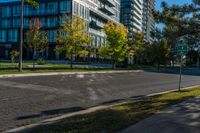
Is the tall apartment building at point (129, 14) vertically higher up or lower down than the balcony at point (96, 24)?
higher up

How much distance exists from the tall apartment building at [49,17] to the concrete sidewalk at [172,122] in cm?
6101

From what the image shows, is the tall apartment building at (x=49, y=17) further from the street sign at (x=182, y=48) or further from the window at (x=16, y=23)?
the street sign at (x=182, y=48)

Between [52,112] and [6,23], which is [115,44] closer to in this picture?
[6,23]

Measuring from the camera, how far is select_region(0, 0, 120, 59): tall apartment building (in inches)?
2936

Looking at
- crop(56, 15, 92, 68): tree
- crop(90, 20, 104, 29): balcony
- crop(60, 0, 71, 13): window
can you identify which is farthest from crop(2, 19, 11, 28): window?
crop(56, 15, 92, 68): tree

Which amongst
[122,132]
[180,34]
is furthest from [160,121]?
[180,34]

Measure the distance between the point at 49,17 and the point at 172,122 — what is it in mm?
70139

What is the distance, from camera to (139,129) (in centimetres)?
808

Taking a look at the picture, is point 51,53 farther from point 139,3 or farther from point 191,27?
point 139,3

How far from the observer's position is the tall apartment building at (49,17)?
74562 millimetres

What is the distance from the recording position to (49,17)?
76.6m

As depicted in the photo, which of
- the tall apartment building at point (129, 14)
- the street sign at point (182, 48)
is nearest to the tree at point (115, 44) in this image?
the street sign at point (182, 48)

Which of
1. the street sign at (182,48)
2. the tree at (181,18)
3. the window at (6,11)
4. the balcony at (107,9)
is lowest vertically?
the street sign at (182,48)

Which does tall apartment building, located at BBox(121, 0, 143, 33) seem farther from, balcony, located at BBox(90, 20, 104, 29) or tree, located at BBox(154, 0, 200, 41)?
tree, located at BBox(154, 0, 200, 41)
